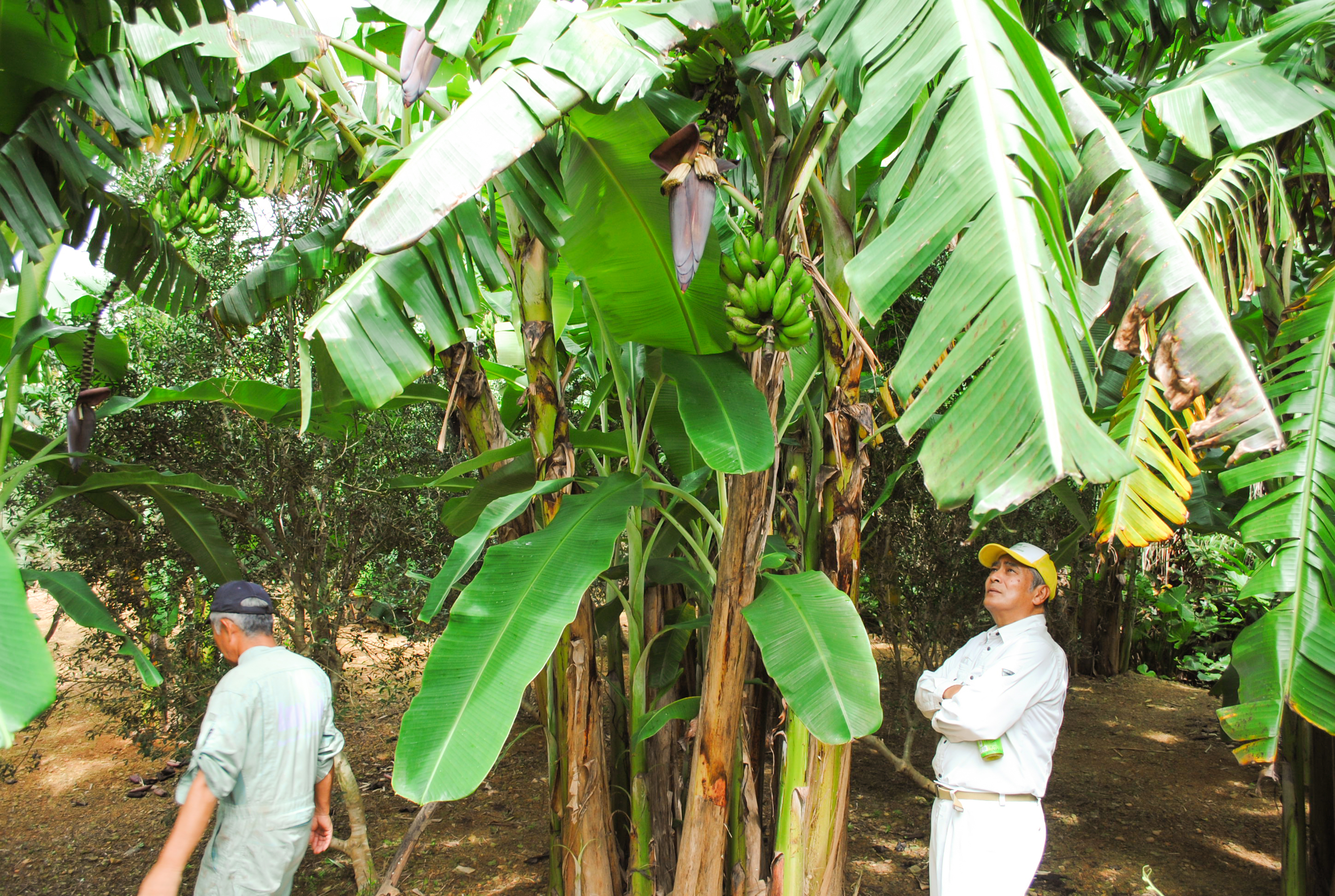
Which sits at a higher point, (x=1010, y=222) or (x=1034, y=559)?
(x=1010, y=222)

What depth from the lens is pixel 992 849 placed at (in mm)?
2406

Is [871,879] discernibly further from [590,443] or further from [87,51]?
Answer: [87,51]

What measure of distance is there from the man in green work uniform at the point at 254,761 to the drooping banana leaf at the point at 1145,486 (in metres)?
2.49

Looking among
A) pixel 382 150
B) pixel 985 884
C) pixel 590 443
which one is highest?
pixel 382 150

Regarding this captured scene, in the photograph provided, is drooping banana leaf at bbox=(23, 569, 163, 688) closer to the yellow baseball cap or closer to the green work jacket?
the green work jacket

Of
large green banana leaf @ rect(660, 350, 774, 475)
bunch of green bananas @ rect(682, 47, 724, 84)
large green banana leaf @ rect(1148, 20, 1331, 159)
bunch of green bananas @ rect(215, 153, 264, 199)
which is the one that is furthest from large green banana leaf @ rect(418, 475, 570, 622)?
bunch of green bananas @ rect(215, 153, 264, 199)

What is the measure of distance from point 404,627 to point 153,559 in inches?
51.0

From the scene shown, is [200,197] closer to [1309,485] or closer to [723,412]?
[723,412]

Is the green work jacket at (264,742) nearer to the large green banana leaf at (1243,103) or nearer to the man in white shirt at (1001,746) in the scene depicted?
the man in white shirt at (1001,746)

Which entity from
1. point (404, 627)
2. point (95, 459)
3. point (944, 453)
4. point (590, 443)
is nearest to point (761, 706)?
point (590, 443)

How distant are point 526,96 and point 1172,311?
1539 millimetres

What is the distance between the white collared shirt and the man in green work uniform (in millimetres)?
2072

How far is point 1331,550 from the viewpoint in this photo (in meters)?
2.26

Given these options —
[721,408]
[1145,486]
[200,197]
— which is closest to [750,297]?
[721,408]
